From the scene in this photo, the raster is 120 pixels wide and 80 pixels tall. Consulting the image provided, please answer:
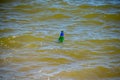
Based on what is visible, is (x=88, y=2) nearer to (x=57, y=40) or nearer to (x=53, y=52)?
(x=57, y=40)

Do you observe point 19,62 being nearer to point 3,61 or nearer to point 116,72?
point 3,61

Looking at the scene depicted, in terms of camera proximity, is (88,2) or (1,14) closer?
(1,14)

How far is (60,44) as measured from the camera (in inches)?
237

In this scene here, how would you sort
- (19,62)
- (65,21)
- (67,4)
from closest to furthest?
(19,62)
(65,21)
(67,4)

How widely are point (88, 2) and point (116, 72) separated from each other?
19.4 feet

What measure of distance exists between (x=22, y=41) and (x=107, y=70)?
8.27 feet

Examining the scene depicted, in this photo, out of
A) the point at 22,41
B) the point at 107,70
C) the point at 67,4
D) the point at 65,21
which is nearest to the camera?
the point at 107,70

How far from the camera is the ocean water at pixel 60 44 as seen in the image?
468cm

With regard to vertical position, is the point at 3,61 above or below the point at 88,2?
below

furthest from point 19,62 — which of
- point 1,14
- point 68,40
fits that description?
A: point 1,14

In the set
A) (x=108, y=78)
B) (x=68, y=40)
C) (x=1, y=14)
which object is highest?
(x=1, y=14)

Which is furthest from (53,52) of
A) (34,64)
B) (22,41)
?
(22,41)

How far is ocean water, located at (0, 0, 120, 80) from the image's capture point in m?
4.68

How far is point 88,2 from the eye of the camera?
33.2 ft
